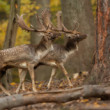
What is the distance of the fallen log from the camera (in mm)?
7097

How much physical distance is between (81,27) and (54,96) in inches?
281

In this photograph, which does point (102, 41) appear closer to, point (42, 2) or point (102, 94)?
point (102, 94)

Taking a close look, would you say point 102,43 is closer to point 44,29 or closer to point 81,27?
point 44,29

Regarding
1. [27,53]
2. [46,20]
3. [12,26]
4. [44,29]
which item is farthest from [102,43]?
[12,26]

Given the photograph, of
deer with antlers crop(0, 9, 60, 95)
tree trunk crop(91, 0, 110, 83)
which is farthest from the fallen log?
deer with antlers crop(0, 9, 60, 95)

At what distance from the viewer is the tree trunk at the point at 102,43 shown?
8742 millimetres

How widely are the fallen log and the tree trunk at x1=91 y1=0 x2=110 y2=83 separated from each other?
154cm

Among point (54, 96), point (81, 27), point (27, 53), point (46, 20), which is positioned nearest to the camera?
point (54, 96)

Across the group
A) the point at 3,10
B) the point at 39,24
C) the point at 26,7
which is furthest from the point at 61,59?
the point at 3,10

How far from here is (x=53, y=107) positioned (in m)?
7.14

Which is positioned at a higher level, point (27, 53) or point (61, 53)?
point (27, 53)

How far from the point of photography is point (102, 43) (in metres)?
8.84

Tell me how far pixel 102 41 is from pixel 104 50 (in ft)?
0.88

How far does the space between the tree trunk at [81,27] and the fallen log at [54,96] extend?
6.53m
